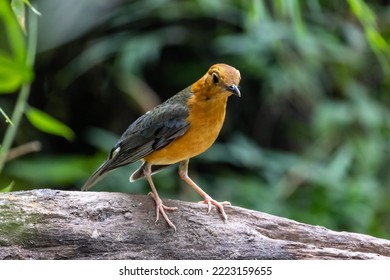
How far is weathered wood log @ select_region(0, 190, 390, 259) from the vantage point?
10.6ft

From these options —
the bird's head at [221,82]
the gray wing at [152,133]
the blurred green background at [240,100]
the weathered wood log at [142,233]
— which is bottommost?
the weathered wood log at [142,233]

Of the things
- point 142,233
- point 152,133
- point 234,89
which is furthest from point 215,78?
Answer: point 142,233

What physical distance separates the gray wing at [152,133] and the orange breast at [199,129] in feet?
0.11

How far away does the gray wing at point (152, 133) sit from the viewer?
3664 millimetres

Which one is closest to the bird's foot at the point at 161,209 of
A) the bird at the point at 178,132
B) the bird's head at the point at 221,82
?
the bird at the point at 178,132

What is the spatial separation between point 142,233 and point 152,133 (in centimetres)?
60

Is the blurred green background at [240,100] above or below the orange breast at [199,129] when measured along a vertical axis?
above

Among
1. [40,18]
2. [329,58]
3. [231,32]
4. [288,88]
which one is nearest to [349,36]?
[329,58]

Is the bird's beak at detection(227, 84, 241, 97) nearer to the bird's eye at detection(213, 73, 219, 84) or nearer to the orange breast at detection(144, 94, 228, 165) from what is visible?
the bird's eye at detection(213, 73, 219, 84)

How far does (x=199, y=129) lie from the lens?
3.62 m

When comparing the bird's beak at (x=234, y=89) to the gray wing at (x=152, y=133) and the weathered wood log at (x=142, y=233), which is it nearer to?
the gray wing at (x=152, y=133)

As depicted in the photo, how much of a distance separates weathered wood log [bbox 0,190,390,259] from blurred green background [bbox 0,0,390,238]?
89.7 inches

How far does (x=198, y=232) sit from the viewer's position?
3.48 meters

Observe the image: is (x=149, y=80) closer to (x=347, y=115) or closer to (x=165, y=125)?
(x=347, y=115)
